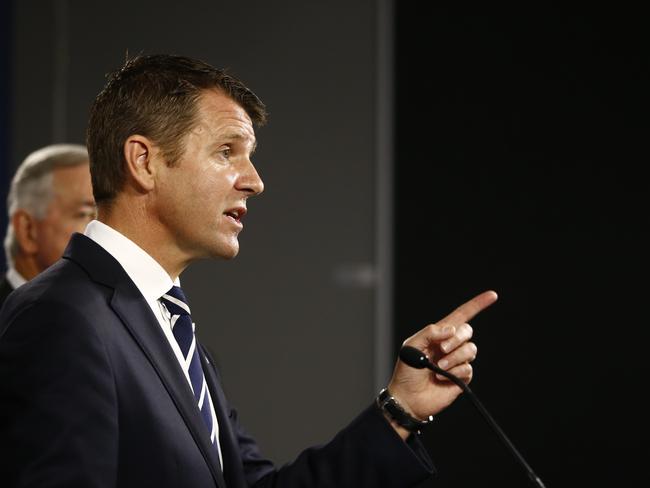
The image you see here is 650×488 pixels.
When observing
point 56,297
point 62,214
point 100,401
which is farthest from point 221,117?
point 62,214

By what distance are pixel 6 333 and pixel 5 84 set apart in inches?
109

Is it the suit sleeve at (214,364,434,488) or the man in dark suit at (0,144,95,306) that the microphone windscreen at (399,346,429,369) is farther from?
the man in dark suit at (0,144,95,306)

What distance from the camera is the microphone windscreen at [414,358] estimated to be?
1505 millimetres

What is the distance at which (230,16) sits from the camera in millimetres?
3709

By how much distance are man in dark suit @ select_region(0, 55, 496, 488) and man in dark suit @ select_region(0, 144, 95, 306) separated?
102 centimetres

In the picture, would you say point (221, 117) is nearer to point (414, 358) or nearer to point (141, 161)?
point (141, 161)

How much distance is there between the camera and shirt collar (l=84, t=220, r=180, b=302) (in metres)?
1.53

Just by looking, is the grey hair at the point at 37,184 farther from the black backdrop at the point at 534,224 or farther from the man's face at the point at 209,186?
the black backdrop at the point at 534,224

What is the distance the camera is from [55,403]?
1.24m

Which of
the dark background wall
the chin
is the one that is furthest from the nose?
the dark background wall

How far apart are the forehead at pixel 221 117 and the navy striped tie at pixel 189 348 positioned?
296mm

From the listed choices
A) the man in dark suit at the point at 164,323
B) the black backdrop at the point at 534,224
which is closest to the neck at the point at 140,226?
the man in dark suit at the point at 164,323

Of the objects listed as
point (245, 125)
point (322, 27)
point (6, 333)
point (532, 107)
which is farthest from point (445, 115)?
point (6, 333)

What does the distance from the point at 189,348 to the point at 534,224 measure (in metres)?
1.99
